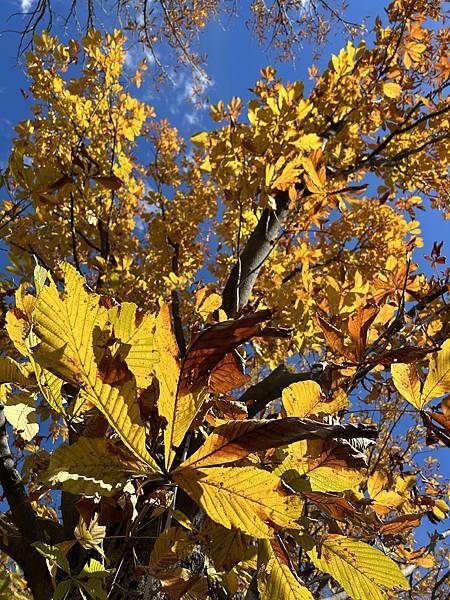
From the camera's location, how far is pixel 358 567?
38 cm

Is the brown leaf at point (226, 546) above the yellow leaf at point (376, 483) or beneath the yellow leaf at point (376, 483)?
beneath

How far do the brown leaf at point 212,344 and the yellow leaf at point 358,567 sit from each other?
0.84 feet

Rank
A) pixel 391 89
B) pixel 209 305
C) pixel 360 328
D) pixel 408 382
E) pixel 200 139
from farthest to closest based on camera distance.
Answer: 1. pixel 391 89
2. pixel 200 139
3. pixel 209 305
4. pixel 360 328
5. pixel 408 382

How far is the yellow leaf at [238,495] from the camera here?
0.89 ft

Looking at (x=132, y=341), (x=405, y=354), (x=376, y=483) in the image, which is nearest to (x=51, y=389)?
(x=132, y=341)

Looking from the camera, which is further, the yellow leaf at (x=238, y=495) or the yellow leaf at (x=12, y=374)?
the yellow leaf at (x=12, y=374)

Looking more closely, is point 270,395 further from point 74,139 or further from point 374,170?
point 74,139

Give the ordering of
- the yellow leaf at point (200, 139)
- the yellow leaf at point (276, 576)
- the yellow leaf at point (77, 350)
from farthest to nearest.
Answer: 1. the yellow leaf at point (200, 139)
2. the yellow leaf at point (276, 576)
3. the yellow leaf at point (77, 350)

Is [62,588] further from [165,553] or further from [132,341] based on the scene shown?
[132,341]

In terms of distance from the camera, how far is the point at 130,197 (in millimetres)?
4969

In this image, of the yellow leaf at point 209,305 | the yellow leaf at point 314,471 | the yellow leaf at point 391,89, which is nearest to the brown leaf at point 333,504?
the yellow leaf at point 314,471

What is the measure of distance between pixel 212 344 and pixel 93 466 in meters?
0.14

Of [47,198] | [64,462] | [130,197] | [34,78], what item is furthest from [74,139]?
[64,462]

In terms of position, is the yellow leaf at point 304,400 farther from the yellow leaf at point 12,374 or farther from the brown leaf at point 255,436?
the yellow leaf at point 12,374
